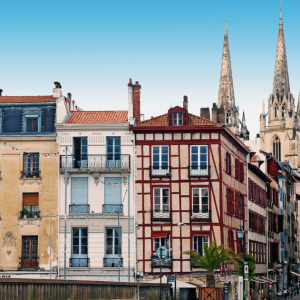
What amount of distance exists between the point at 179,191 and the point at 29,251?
10.9m

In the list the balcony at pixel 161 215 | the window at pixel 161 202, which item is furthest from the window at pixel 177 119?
the balcony at pixel 161 215

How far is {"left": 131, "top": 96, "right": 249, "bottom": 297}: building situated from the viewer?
4878 centimetres

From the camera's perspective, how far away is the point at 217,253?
46.5 meters

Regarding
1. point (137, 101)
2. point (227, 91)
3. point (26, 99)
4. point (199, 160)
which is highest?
point (227, 91)

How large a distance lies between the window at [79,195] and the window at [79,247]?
1283 mm

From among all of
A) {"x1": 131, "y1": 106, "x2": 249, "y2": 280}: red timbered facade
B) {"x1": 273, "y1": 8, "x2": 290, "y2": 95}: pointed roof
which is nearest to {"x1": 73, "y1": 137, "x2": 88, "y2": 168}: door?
{"x1": 131, "y1": 106, "x2": 249, "y2": 280}: red timbered facade

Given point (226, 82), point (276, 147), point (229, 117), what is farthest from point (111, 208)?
point (226, 82)

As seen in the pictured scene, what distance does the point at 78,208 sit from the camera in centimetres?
4953

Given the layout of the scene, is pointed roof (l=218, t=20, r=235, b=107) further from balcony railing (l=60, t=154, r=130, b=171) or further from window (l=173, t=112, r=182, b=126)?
balcony railing (l=60, t=154, r=130, b=171)

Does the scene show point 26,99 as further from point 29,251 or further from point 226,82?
point 226,82

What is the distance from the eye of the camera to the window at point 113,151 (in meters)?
49.9

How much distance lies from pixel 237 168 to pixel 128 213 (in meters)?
10.8

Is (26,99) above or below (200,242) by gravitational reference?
above

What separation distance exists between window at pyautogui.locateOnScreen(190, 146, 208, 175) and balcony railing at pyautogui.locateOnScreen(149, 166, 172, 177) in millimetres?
1562
